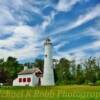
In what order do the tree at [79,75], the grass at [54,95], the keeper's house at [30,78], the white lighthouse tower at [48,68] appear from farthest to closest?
the keeper's house at [30,78], the tree at [79,75], the white lighthouse tower at [48,68], the grass at [54,95]

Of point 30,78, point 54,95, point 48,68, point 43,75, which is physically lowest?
point 54,95

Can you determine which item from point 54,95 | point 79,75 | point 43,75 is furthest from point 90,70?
point 54,95

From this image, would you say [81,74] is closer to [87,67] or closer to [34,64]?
[87,67]

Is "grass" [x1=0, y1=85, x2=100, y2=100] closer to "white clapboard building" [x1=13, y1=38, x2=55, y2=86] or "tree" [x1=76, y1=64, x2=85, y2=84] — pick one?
"white clapboard building" [x1=13, y1=38, x2=55, y2=86]

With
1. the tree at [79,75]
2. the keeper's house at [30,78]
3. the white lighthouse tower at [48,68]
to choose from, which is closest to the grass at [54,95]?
the white lighthouse tower at [48,68]

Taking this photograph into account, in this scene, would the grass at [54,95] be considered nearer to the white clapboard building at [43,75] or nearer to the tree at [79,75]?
the white clapboard building at [43,75]

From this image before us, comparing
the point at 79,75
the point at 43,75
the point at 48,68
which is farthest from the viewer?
the point at 79,75

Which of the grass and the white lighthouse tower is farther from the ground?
the white lighthouse tower

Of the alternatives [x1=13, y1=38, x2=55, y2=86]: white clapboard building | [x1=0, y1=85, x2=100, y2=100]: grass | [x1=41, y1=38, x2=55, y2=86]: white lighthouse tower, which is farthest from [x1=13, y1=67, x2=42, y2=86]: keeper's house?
[x1=0, y1=85, x2=100, y2=100]: grass

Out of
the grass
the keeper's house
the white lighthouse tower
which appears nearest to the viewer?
the grass

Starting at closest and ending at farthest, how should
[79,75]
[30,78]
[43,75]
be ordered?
[43,75]
[30,78]
[79,75]

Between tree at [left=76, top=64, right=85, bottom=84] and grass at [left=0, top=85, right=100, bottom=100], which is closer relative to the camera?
grass at [left=0, top=85, right=100, bottom=100]

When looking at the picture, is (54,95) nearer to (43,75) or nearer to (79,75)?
(43,75)

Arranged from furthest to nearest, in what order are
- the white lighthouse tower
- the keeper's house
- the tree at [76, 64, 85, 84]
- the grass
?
the keeper's house < the tree at [76, 64, 85, 84] < the white lighthouse tower < the grass
